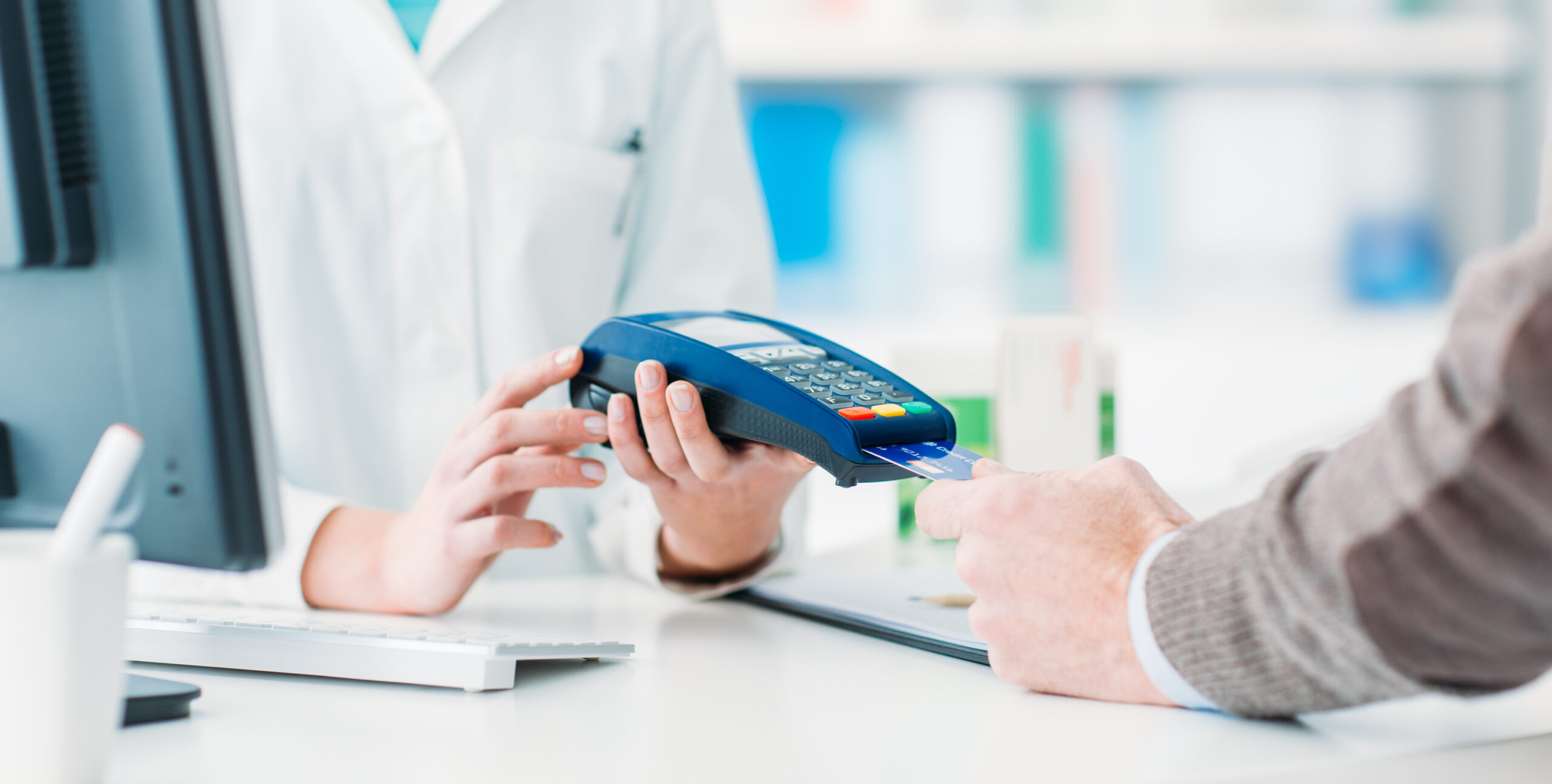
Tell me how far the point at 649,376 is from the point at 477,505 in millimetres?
146

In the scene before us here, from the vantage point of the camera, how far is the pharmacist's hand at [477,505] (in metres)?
0.62

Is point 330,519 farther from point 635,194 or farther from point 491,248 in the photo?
point 635,194

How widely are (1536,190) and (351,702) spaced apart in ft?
6.52

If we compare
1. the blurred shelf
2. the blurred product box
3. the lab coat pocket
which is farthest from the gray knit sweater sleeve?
the blurred shelf

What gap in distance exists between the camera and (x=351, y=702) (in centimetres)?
47

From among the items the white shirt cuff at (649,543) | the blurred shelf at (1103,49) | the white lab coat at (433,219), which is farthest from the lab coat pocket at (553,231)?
the blurred shelf at (1103,49)

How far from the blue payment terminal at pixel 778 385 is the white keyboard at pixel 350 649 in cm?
13

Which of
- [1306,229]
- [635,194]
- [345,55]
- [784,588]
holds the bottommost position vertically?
[784,588]

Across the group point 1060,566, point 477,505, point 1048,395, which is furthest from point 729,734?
point 1048,395

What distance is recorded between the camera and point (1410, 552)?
348 millimetres

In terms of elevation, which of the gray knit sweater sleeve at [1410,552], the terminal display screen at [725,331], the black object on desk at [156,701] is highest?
the terminal display screen at [725,331]

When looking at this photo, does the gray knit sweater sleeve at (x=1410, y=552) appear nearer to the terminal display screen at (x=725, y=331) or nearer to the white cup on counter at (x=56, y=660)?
the terminal display screen at (x=725, y=331)

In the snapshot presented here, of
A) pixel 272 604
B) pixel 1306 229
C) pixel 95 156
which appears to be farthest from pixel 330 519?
pixel 1306 229

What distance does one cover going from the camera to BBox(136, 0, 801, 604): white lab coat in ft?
2.89
